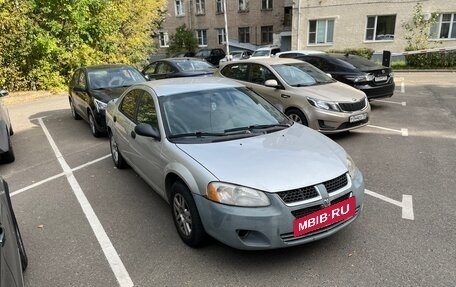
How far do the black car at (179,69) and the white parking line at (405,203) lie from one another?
315 inches

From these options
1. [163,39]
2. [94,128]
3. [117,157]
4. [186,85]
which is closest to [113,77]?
[94,128]

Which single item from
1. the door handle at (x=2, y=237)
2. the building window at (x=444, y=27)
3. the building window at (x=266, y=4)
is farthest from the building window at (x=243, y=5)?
the door handle at (x=2, y=237)

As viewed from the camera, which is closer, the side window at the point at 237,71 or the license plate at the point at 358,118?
the license plate at the point at 358,118

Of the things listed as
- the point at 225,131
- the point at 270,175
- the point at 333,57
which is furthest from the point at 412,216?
the point at 333,57

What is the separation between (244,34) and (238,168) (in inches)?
1360

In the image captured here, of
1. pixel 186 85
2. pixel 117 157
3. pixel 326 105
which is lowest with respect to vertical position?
pixel 117 157

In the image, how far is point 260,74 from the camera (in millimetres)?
7984

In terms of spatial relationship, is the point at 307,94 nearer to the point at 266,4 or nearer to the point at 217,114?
the point at 217,114

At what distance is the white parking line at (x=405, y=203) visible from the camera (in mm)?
4008

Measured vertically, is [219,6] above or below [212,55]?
above

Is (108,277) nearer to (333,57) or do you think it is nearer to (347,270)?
(347,270)

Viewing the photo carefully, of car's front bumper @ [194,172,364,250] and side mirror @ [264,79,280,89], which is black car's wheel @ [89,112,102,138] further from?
car's front bumper @ [194,172,364,250]

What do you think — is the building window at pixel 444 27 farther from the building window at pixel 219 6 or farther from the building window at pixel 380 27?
the building window at pixel 219 6

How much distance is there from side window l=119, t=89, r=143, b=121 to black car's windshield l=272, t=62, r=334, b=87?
3.44 metres
